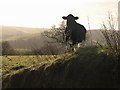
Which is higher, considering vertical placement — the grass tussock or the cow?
the cow

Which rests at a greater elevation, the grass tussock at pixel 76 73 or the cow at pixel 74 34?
the cow at pixel 74 34

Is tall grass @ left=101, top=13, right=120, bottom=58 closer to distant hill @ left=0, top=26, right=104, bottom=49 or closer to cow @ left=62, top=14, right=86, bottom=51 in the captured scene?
cow @ left=62, top=14, right=86, bottom=51

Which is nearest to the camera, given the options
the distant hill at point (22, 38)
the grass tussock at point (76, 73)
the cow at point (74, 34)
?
the grass tussock at point (76, 73)

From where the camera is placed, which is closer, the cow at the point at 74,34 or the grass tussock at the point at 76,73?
the grass tussock at the point at 76,73

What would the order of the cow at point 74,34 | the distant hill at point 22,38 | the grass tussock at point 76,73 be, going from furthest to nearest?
the distant hill at point 22,38 < the cow at point 74,34 < the grass tussock at point 76,73

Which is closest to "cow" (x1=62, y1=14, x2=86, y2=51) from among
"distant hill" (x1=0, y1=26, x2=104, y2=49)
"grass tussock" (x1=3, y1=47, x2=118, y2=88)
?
"grass tussock" (x1=3, y1=47, x2=118, y2=88)

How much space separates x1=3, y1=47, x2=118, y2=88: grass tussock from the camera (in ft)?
28.3

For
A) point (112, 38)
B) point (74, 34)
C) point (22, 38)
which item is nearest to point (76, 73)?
point (112, 38)

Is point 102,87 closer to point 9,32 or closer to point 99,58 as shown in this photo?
point 99,58

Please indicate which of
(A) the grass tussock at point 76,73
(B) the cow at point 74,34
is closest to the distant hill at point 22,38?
(B) the cow at point 74,34

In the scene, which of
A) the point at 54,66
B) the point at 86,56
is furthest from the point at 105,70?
the point at 54,66

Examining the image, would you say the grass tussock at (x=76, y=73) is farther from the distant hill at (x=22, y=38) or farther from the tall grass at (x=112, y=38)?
the distant hill at (x=22, y=38)

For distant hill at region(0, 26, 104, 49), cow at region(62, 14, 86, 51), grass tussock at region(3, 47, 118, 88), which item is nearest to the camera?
grass tussock at region(3, 47, 118, 88)

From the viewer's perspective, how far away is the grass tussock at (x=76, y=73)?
28.3ft
